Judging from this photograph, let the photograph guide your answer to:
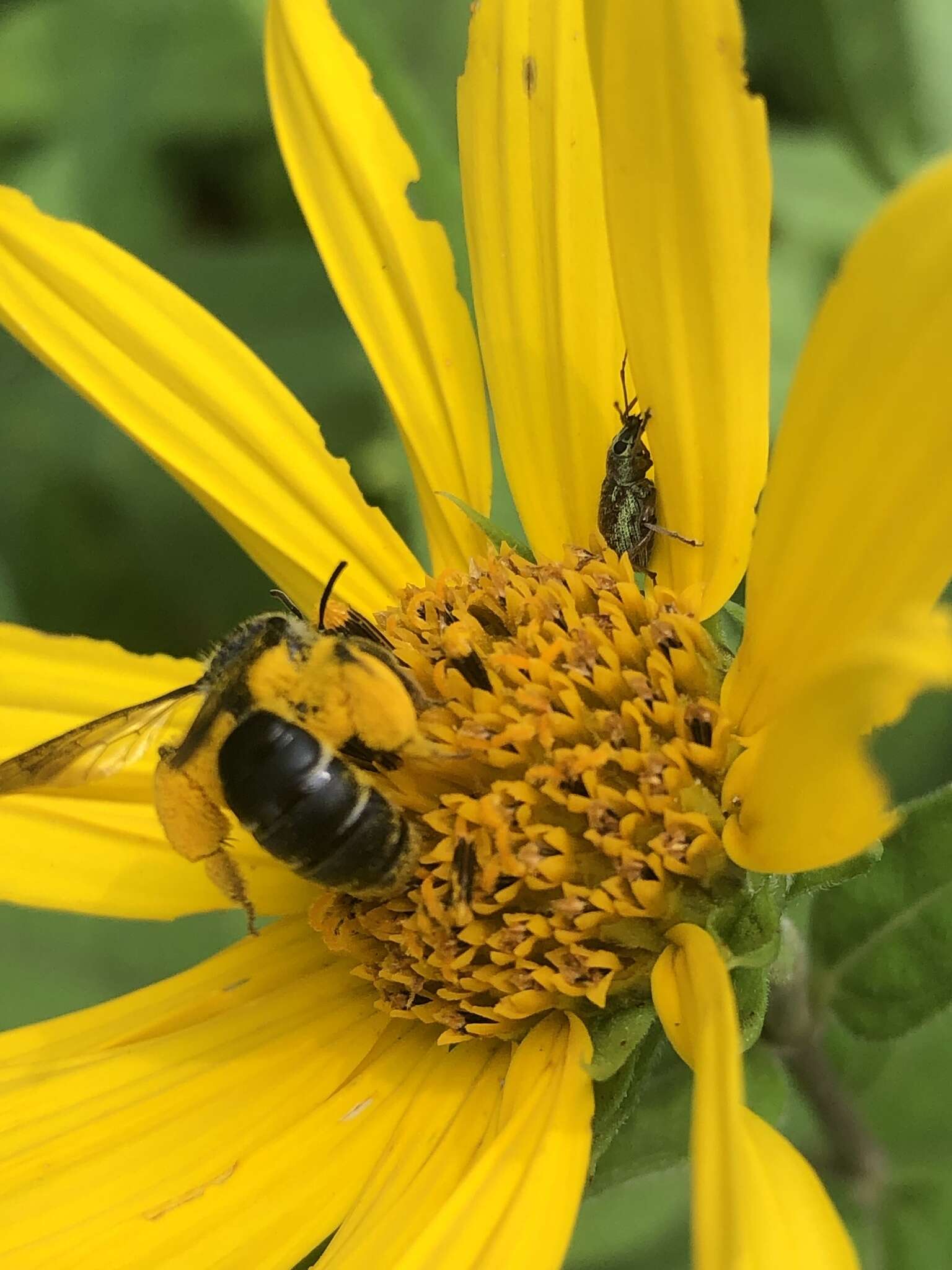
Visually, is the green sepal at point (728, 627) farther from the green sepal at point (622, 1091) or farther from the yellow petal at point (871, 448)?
the green sepal at point (622, 1091)

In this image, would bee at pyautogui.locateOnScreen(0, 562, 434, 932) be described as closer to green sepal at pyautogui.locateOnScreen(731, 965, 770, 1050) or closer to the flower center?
the flower center

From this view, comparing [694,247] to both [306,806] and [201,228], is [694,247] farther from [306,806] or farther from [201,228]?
[201,228]

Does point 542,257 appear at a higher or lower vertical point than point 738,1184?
higher

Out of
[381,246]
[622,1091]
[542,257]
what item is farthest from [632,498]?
[622,1091]

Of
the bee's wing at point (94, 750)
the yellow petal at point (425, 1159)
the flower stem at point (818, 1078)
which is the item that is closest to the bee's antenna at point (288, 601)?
the bee's wing at point (94, 750)

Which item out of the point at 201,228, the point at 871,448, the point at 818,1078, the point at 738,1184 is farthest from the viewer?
the point at 201,228
